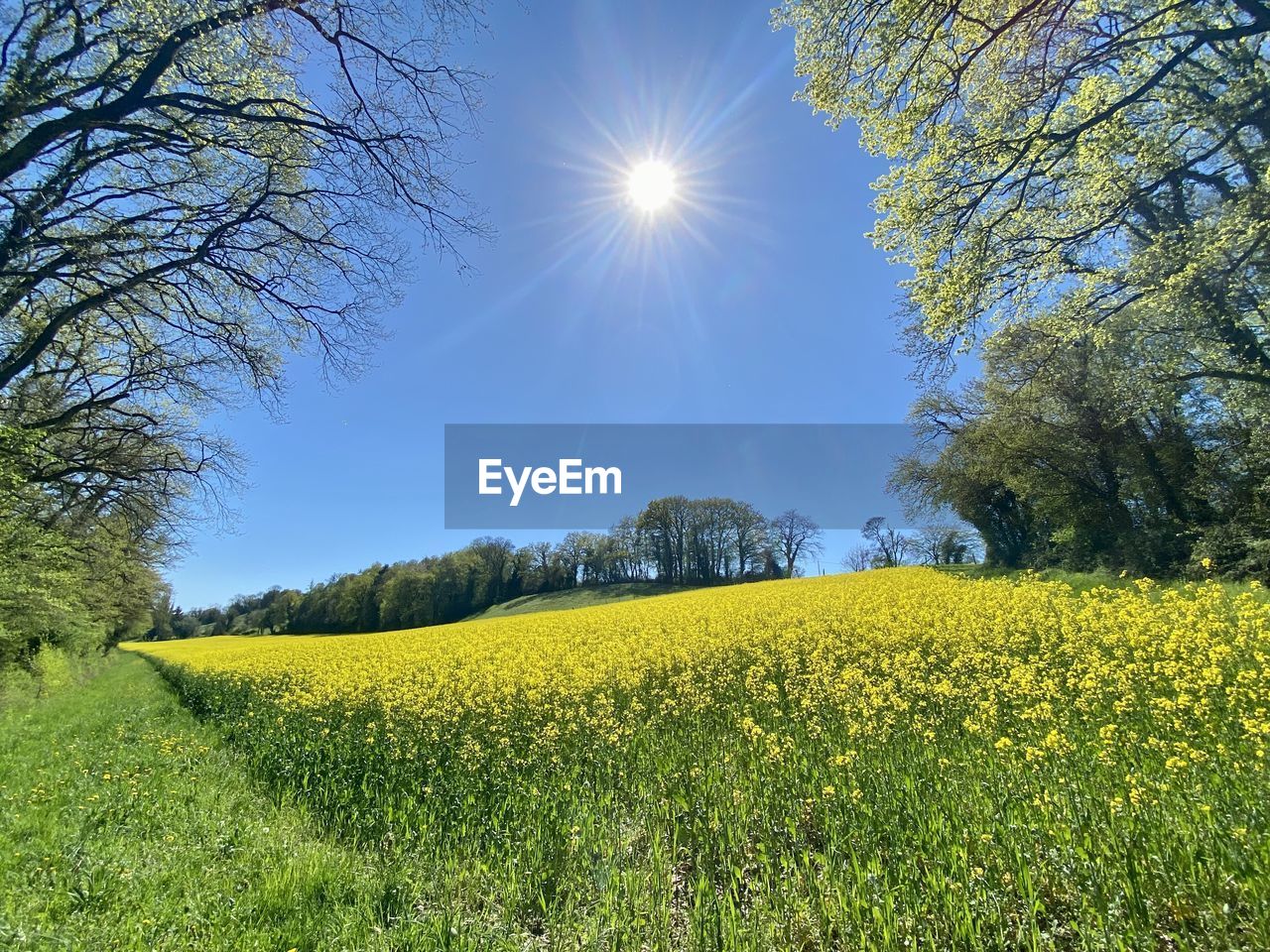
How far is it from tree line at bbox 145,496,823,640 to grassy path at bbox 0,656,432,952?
5631cm

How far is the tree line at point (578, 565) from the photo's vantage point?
65.0 metres

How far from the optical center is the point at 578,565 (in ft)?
231

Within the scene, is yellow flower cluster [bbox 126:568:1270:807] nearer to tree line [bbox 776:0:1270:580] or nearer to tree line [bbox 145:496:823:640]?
tree line [bbox 776:0:1270:580]

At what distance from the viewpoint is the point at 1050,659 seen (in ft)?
22.9

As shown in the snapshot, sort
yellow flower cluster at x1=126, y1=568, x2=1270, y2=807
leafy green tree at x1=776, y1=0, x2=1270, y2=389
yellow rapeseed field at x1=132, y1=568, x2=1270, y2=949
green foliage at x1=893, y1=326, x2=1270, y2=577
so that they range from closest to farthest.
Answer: yellow rapeseed field at x1=132, y1=568, x2=1270, y2=949 → yellow flower cluster at x1=126, y1=568, x2=1270, y2=807 → leafy green tree at x1=776, y1=0, x2=1270, y2=389 → green foliage at x1=893, y1=326, x2=1270, y2=577

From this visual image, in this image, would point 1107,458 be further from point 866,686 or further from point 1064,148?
point 866,686

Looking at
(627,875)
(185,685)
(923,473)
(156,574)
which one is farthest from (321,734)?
(156,574)

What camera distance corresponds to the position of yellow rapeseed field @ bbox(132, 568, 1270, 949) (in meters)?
2.64

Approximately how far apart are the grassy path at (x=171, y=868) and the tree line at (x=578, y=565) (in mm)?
56313

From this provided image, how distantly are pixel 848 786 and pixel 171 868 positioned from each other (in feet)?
17.2

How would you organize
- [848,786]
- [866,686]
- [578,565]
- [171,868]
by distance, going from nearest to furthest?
[171,868] < [848,786] < [866,686] < [578,565]

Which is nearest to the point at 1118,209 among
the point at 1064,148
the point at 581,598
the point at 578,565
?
the point at 1064,148

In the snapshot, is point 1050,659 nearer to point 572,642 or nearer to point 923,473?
point 572,642

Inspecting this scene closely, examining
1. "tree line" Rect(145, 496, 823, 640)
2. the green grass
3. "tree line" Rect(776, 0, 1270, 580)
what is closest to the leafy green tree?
"tree line" Rect(776, 0, 1270, 580)
